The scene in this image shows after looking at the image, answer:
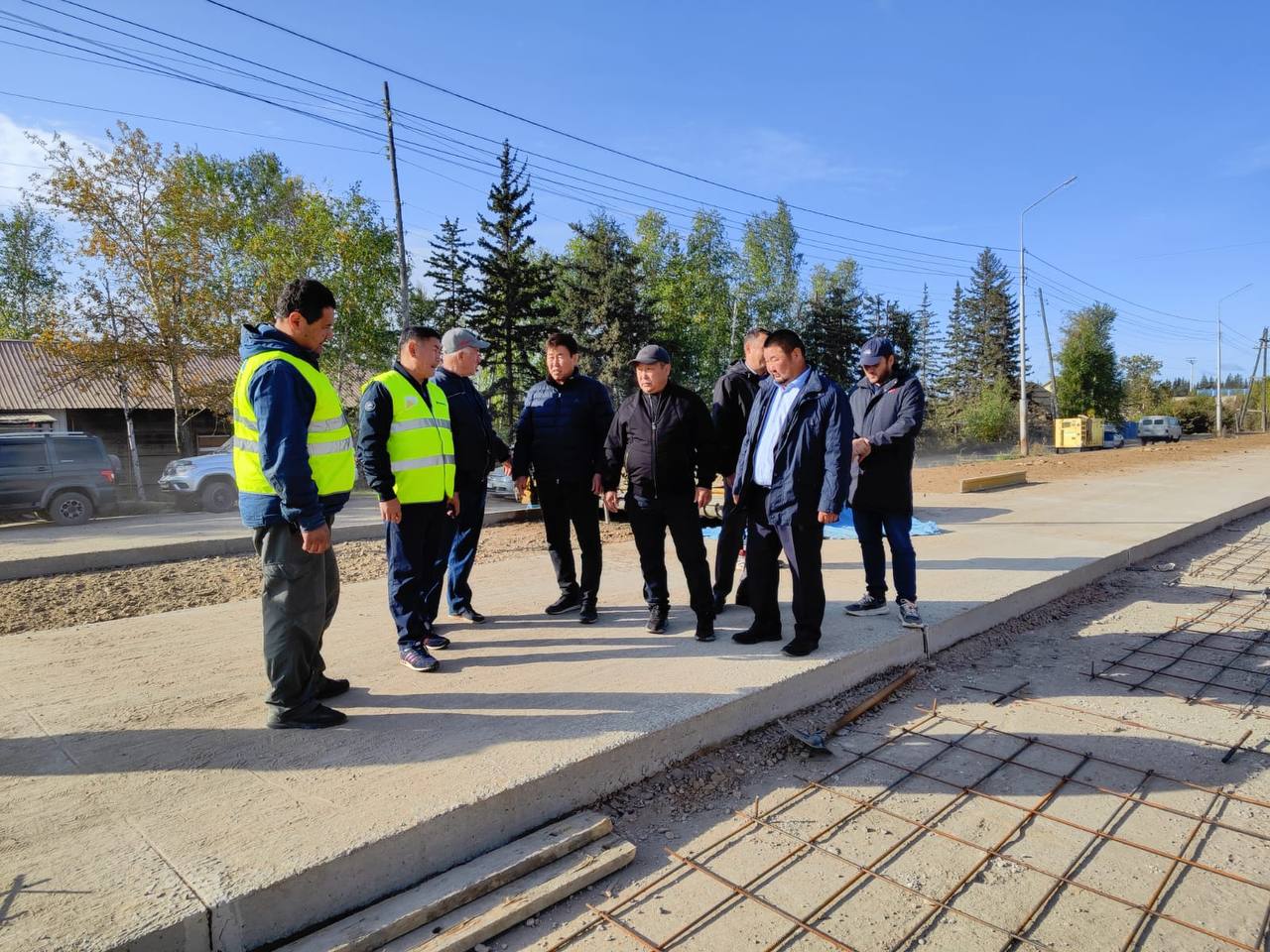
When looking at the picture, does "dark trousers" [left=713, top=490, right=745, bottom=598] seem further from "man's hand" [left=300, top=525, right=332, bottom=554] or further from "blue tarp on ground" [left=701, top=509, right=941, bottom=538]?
"blue tarp on ground" [left=701, top=509, right=941, bottom=538]

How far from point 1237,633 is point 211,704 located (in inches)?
258

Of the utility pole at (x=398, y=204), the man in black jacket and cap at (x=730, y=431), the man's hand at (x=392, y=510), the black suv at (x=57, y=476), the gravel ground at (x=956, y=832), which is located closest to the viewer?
the gravel ground at (x=956, y=832)

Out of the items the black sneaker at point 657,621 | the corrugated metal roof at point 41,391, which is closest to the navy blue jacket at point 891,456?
the black sneaker at point 657,621

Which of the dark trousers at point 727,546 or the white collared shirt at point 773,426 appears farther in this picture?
the dark trousers at point 727,546

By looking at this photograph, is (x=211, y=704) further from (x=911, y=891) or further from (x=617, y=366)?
(x=617, y=366)

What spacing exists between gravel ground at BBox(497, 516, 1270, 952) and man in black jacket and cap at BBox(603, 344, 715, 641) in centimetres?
113

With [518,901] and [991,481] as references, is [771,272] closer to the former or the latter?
[991,481]

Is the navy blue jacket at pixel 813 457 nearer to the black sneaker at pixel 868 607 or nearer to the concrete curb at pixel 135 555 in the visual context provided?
the black sneaker at pixel 868 607

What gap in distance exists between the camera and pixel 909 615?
4.72m

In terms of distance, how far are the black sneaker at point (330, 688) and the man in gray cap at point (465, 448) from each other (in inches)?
32.8

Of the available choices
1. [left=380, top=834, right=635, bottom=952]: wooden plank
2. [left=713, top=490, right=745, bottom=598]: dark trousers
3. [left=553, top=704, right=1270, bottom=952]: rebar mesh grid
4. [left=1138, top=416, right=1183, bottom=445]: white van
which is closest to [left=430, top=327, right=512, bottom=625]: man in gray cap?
[left=713, top=490, right=745, bottom=598]: dark trousers

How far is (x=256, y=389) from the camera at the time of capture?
9.89ft

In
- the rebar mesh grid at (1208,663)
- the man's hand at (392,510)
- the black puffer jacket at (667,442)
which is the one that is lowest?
the rebar mesh grid at (1208,663)

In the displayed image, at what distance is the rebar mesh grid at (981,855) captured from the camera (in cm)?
223
